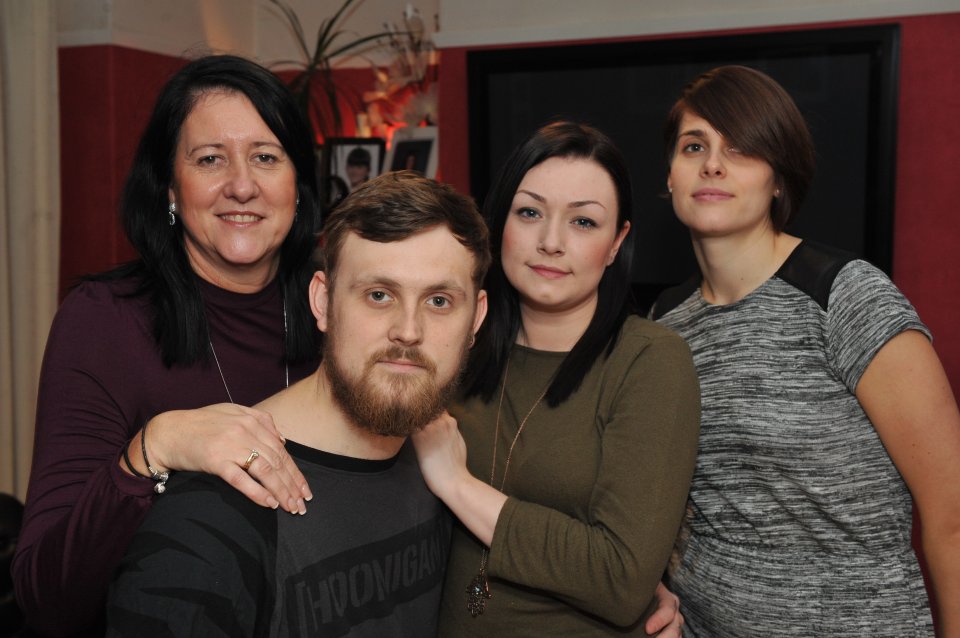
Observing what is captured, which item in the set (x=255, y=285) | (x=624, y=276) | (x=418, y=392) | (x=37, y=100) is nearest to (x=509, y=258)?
(x=624, y=276)

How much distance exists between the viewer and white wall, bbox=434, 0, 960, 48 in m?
3.33

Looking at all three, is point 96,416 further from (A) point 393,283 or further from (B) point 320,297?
(A) point 393,283

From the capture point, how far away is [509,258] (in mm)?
1682

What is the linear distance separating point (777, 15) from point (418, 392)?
8.75ft

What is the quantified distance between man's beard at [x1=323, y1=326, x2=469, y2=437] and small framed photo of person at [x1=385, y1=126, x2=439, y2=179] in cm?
275

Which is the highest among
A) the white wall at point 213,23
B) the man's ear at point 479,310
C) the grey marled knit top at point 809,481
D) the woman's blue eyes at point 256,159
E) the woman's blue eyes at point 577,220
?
the white wall at point 213,23

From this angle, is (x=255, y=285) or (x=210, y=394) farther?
(x=255, y=285)

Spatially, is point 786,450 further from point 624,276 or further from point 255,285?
point 255,285

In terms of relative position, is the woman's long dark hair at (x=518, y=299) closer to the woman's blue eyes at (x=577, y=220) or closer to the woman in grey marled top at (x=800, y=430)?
the woman's blue eyes at (x=577, y=220)

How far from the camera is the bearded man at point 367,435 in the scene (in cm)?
125

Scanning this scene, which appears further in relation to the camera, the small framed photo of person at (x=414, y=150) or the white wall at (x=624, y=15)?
the small framed photo of person at (x=414, y=150)

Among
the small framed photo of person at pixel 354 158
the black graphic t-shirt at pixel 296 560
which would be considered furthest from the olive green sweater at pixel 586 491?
the small framed photo of person at pixel 354 158

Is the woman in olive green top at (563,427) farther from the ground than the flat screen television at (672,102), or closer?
closer

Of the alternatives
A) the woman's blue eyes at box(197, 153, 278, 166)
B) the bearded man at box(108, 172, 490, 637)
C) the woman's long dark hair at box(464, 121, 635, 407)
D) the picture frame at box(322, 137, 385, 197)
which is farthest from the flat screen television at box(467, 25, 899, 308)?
the bearded man at box(108, 172, 490, 637)
